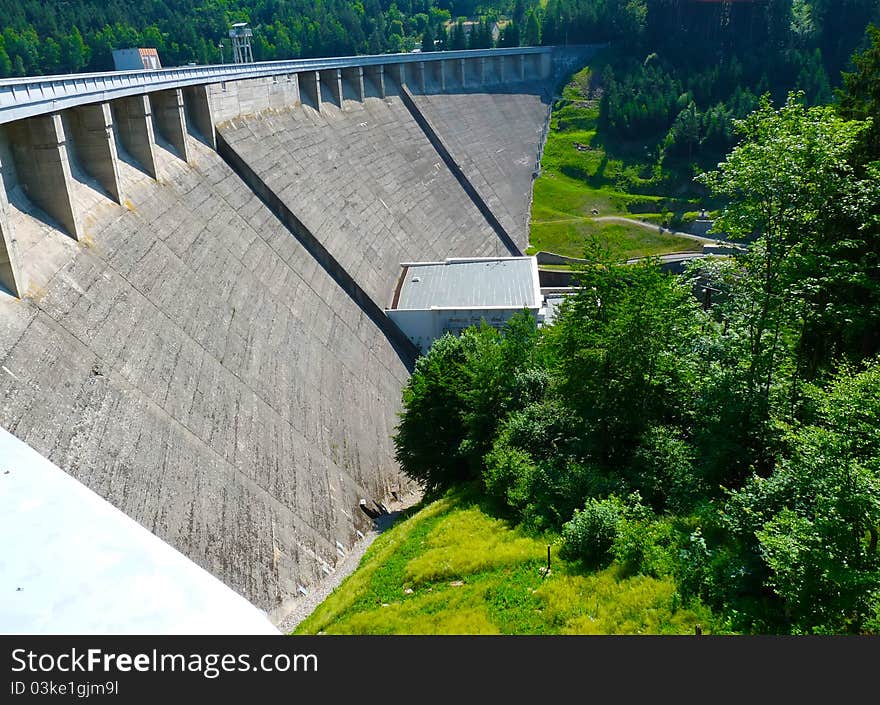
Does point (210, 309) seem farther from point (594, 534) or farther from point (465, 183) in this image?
point (465, 183)

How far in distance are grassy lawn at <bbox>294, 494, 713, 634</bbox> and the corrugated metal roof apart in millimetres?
18524

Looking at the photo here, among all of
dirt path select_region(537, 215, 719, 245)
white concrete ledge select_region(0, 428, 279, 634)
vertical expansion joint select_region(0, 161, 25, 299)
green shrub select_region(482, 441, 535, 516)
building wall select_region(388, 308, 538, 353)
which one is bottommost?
dirt path select_region(537, 215, 719, 245)

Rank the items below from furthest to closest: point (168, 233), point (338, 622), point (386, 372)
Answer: point (386, 372) < point (168, 233) < point (338, 622)

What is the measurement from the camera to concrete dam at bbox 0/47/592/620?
62.2ft

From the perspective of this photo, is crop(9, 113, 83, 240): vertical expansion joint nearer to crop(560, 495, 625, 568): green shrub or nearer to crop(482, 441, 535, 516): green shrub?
crop(482, 441, 535, 516): green shrub

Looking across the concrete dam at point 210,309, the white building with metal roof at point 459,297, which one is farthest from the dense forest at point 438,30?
the concrete dam at point 210,309

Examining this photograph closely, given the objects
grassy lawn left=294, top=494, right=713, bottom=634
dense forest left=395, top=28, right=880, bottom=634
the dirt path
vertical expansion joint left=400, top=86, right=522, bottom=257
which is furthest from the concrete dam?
the dirt path

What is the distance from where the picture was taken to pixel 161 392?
21.4m

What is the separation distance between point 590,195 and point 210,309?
2165 inches
